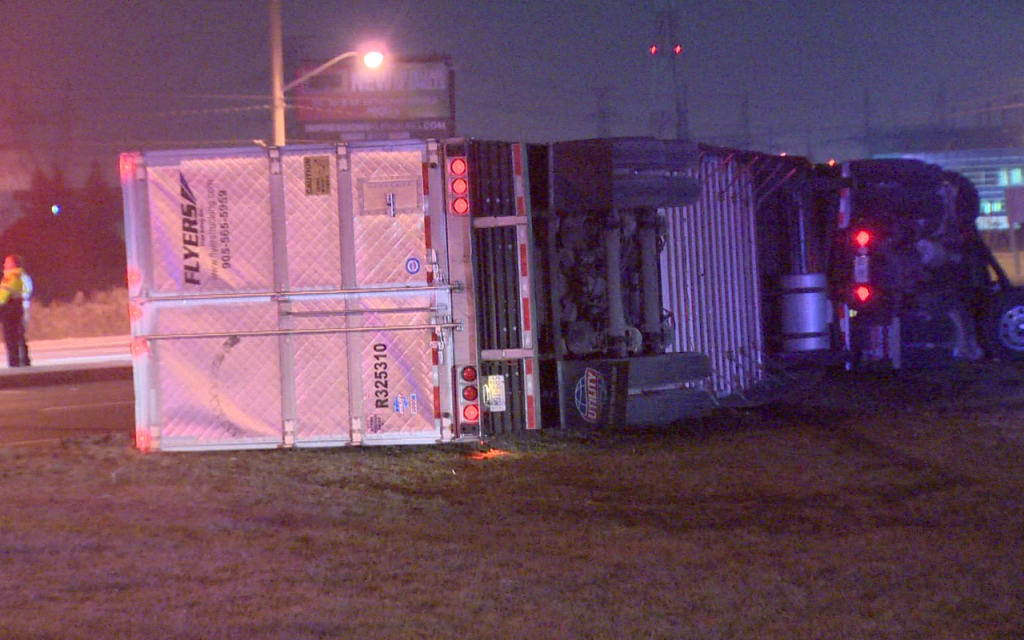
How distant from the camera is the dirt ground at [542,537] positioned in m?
5.36

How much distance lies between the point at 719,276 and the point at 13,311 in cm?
1358

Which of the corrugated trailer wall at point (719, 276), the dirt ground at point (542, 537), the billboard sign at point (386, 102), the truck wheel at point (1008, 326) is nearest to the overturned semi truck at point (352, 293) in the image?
the dirt ground at point (542, 537)

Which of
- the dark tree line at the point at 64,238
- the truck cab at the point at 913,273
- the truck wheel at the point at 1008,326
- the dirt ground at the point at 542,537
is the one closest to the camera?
the dirt ground at the point at 542,537

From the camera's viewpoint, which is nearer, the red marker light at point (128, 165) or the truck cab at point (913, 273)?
the red marker light at point (128, 165)

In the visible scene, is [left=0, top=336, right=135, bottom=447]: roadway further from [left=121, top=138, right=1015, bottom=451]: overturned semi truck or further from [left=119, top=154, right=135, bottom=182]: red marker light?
[left=119, top=154, right=135, bottom=182]: red marker light

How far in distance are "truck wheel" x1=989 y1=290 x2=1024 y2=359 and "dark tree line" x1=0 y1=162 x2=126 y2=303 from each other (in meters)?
35.4

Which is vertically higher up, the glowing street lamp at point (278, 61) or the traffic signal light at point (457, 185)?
the glowing street lamp at point (278, 61)

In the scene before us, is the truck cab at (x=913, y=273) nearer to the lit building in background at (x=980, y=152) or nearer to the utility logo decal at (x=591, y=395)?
the utility logo decal at (x=591, y=395)

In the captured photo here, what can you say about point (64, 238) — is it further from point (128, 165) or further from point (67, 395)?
point (128, 165)

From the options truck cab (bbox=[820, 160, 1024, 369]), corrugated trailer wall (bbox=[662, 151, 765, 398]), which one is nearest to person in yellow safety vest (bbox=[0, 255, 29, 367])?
corrugated trailer wall (bbox=[662, 151, 765, 398])

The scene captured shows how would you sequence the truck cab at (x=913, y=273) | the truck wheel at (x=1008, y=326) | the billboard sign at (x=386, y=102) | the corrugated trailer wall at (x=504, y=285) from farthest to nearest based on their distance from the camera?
the billboard sign at (x=386, y=102), the truck wheel at (x=1008, y=326), the truck cab at (x=913, y=273), the corrugated trailer wall at (x=504, y=285)

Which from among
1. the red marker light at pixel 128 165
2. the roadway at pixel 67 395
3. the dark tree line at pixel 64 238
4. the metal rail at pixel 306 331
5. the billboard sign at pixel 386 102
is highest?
the billboard sign at pixel 386 102

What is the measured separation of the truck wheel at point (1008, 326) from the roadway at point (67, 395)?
10703mm

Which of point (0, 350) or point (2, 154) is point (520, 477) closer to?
point (0, 350)
